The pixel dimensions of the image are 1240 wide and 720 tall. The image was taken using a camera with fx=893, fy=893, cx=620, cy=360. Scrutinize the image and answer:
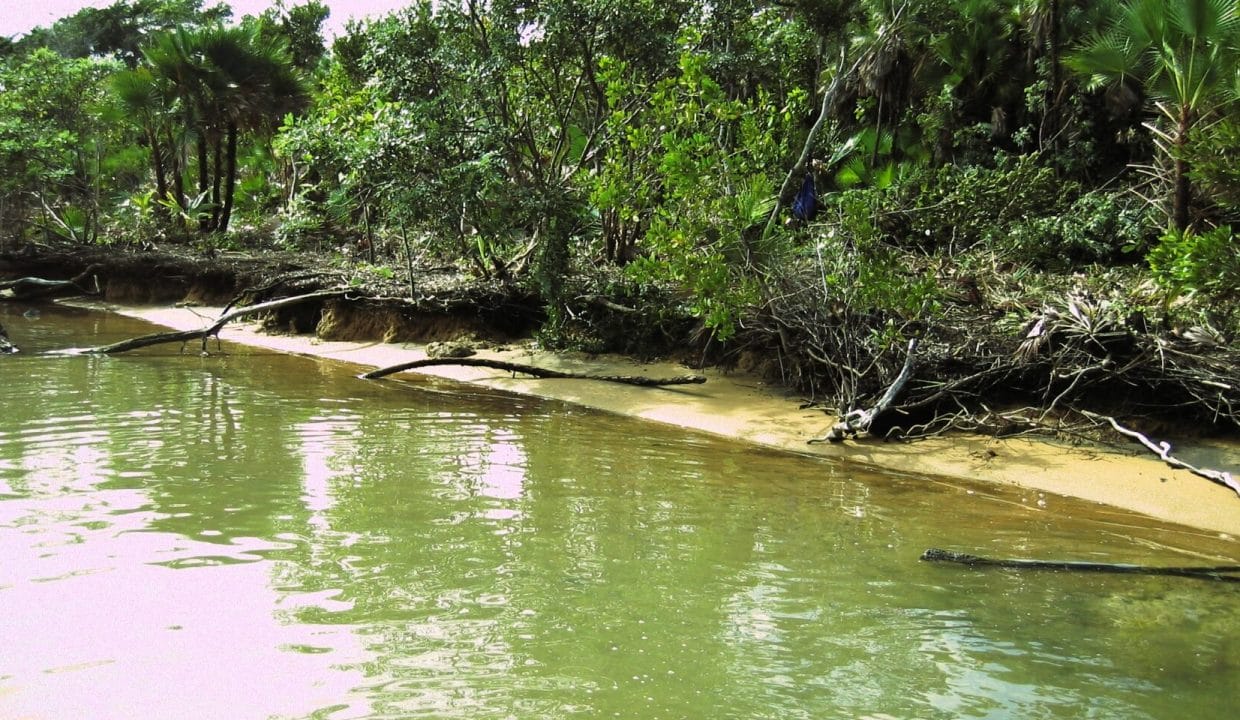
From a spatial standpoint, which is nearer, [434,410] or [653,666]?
[653,666]

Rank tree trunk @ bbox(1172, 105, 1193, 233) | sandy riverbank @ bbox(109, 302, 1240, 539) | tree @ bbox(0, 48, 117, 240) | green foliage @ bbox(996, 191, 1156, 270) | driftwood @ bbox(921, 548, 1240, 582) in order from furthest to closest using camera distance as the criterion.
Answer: tree @ bbox(0, 48, 117, 240)
green foliage @ bbox(996, 191, 1156, 270)
tree trunk @ bbox(1172, 105, 1193, 233)
sandy riverbank @ bbox(109, 302, 1240, 539)
driftwood @ bbox(921, 548, 1240, 582)

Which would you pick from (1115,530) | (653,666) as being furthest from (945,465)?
(653,666)

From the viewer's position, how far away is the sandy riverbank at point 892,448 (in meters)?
7.71

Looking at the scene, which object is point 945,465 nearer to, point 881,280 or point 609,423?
point 881,280

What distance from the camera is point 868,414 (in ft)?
31.5

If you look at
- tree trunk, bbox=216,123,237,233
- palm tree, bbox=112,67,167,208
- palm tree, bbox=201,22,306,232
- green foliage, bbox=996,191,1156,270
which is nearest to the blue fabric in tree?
green foliage, bbox=996,191,1156,270

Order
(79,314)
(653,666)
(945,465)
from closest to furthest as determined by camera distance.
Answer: (653,666) < (945,465) < (79,314)

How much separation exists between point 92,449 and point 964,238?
12152 millimetres

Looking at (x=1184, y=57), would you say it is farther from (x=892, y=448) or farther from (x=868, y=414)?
(x=892, y=448)

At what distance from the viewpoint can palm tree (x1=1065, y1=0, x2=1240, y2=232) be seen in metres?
11.2

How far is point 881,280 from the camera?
32.0 feet

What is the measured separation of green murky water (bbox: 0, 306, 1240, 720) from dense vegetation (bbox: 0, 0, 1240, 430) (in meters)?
2.39

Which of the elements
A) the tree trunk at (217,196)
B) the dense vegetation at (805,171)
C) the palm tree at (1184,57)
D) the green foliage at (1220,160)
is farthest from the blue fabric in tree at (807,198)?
the tree trunk at (217,196)

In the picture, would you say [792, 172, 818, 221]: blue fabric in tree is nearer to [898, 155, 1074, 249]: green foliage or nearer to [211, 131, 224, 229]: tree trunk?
[898, 155, 1074, 249]: green foliage
